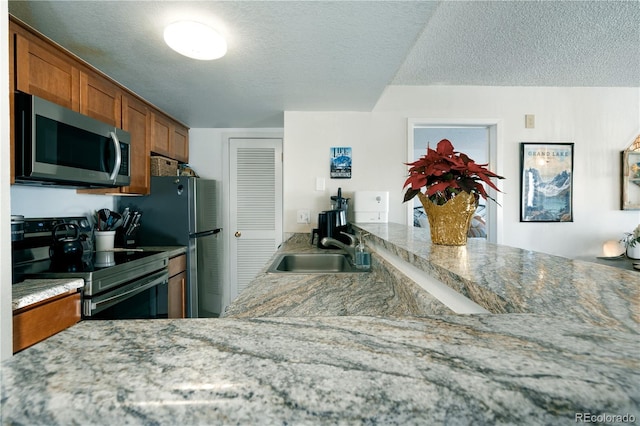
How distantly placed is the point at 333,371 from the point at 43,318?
1.58 meters

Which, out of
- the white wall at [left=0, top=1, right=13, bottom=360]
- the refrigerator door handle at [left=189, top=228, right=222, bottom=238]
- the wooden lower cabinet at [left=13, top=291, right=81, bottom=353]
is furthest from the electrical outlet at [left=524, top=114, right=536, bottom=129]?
the wooden lower cabinet at [left=13, top=291, right=81, bottom=353]

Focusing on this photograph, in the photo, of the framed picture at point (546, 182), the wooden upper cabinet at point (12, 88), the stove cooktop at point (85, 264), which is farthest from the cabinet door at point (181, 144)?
the framed picture at point (546, 182)

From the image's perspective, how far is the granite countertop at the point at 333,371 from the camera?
0.68ft

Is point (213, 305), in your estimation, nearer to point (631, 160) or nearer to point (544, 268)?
point (544, 268)

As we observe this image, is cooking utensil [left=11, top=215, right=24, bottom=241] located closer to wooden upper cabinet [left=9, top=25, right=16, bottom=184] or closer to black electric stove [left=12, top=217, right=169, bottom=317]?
black electric stove [left=12, top=217, right=169, bottom=317]

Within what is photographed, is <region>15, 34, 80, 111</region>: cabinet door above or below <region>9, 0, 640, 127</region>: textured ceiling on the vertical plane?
below

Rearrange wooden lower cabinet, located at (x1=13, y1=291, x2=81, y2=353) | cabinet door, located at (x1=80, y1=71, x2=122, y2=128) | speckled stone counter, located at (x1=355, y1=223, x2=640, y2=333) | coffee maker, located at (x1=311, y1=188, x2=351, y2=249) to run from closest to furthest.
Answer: speckled stone counter, located at (x1=355, y1=223, x2=640, y2=333), wooden lower cabinet, located at (x1=13, y1=291, x2=81, y2=353), cabinet door, located at (x1=80, y1=71, x2=122, y2=128), coffee maker, located at (x1=311, y1=188, x2=351, y2=249)

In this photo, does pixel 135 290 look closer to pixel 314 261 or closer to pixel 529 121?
pixel 314 261

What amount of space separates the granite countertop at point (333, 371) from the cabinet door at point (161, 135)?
2.57 metres

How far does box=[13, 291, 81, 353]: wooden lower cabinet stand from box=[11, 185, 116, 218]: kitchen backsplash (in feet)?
2.79

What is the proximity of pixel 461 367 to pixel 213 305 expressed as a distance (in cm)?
324

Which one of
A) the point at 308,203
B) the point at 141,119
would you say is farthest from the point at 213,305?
the point at 141,119

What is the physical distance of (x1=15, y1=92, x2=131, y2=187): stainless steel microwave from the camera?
140 centimetres

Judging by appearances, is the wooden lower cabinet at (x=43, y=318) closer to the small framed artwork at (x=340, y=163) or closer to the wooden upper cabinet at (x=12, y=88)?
the wooden upper cabinet at (x=12, y=88)
